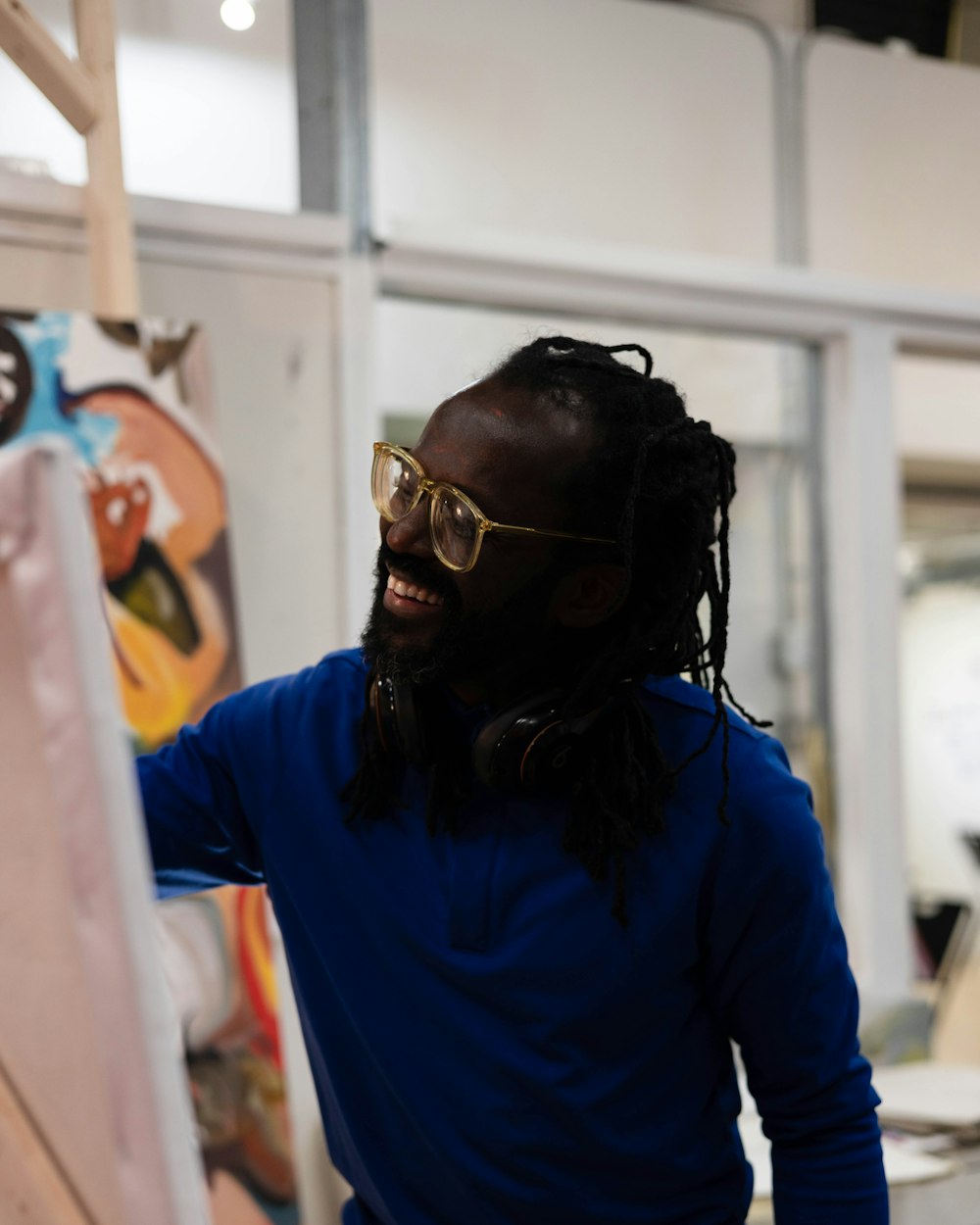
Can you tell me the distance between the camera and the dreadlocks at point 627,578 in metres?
1.11

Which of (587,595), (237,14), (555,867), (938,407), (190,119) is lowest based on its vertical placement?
(555,867)

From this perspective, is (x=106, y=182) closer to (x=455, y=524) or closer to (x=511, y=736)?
(x=455, y=524)

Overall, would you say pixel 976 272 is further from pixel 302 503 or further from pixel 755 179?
pixel 302 503

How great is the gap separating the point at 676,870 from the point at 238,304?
170 centimetres

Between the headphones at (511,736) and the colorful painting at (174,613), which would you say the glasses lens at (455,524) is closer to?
the headphones at (511,736)

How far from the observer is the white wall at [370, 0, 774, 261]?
269cm

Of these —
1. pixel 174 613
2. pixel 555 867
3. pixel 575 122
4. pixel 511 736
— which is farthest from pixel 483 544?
pixel 575 122

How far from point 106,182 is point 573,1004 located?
1656 millimetres

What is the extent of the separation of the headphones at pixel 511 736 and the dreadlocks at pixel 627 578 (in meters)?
0.02

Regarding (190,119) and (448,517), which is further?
(190,119)

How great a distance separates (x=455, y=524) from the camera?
1.09 meters

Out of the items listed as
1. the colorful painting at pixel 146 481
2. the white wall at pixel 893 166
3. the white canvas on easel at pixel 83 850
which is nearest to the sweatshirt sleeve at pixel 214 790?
the white canvas on easel at pixel 83 850

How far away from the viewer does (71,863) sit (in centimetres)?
47

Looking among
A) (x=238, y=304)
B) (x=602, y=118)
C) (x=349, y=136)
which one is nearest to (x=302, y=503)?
(x=238, y=304)
